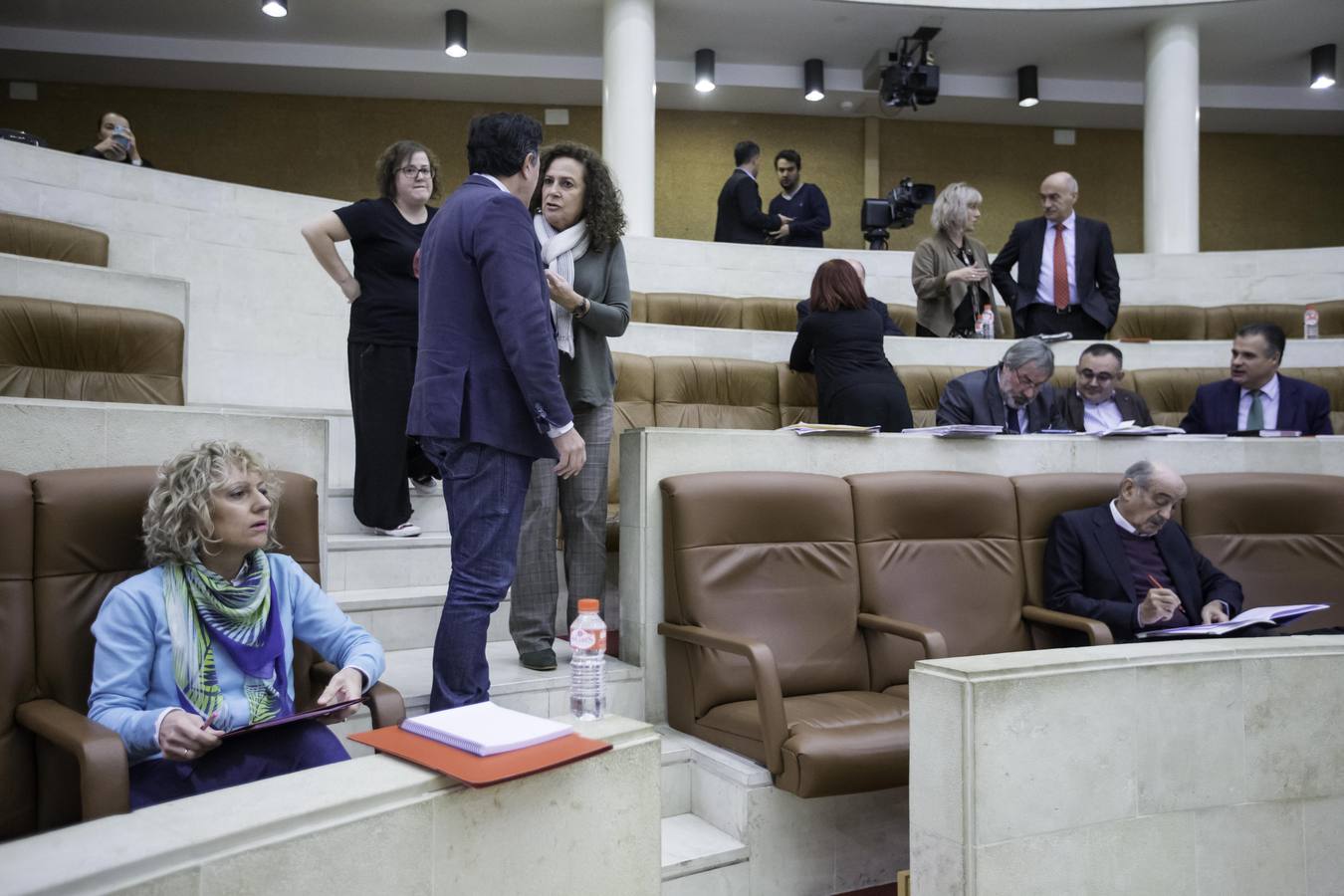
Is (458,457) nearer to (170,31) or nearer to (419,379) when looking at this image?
(419,379)

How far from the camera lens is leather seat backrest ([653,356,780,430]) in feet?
13.4

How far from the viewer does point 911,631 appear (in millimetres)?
2318

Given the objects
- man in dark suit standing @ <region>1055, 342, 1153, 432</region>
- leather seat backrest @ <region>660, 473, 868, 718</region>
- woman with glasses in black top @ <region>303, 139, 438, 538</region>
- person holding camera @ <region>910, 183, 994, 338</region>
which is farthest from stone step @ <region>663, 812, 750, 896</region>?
person holding camera @ <region>910, 183, 994, 338</region>

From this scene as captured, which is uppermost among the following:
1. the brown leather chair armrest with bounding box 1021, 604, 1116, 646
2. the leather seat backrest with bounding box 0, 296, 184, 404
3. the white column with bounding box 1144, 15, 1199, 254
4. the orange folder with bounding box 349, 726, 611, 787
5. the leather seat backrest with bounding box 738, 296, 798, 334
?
the white column with bounding box 1144, 15, 1199, 254

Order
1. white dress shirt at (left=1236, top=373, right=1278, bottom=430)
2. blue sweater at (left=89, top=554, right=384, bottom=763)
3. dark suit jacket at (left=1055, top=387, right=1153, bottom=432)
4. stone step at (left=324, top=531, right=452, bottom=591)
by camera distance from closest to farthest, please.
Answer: blue sweater at (left=89, top=554, right=384, bottom=763)
stone step at (left=324, top=531, right=452, bottom=591)
dark suit jacket at (left=1055, top=387, right=1153, bottom=432)
white dress shirt at (left=1236, top=373, right=1278, bottom=430)

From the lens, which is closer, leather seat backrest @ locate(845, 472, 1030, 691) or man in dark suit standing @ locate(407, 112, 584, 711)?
man in dark suit standing @ locate(407, 112, 584, 711)

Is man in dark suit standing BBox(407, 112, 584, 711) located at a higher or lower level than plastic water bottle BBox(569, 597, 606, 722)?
higher

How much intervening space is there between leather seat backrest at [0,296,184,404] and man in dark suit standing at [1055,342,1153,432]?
3029mm

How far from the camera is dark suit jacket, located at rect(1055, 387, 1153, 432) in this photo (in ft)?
12.3

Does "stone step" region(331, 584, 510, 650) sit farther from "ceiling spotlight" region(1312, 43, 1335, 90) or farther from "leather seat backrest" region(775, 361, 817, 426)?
"ceiling spotlight" region(1312, 43, 1335, 90)

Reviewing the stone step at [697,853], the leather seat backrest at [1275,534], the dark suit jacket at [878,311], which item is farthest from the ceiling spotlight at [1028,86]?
the stone step at [697,853]

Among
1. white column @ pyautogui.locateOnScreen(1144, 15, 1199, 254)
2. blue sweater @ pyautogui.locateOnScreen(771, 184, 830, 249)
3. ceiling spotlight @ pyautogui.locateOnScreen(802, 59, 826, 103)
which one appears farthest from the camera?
ceiling spotlight @ pyautogui.locateOnScreen(802, 59, 826, 103)

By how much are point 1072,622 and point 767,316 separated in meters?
3.57

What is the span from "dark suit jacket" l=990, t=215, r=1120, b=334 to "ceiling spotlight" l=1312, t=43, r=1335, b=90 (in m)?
4.97
